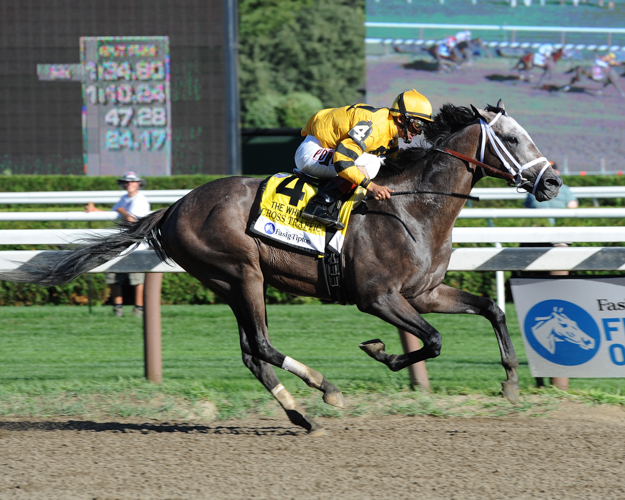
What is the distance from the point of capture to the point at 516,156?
4.14 m

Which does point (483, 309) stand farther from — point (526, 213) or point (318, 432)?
point (526, 213)

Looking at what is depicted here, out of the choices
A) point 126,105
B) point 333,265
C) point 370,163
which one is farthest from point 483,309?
point 126,105

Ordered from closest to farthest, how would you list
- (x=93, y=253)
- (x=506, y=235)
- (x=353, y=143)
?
(x=353, y=143) < (x=93, y=253) < (x=506, y=235)

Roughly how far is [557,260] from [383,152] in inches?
49.5

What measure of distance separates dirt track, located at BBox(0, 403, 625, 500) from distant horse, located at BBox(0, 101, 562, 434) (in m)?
0.27

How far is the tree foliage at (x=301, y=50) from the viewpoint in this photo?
40.3m

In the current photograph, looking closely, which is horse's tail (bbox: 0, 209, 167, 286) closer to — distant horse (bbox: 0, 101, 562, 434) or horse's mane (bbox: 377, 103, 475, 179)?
distant horse (bbox: 0, 101, 562, 434)

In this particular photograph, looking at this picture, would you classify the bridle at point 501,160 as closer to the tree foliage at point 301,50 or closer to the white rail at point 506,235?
the white rail at point 506,235

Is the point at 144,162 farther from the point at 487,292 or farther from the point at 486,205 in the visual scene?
the point at 487,292

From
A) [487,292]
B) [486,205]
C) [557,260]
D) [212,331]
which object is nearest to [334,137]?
[557,260]

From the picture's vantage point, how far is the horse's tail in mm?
4566

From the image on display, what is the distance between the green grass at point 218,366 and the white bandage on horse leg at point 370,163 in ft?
4.32

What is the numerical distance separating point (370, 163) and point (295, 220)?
50 centimetres

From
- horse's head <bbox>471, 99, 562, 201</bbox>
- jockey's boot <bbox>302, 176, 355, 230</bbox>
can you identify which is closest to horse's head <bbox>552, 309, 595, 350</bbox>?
horse's head <bbox>471, 99, 562, 201</bbox>
